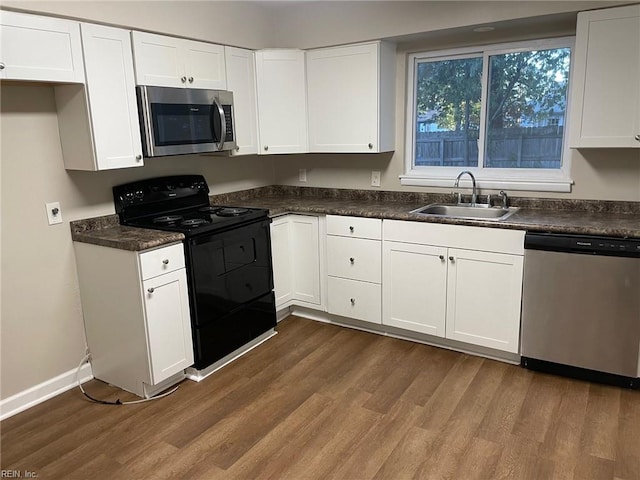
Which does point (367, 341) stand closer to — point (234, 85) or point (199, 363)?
point (199, 363)

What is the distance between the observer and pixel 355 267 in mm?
3426

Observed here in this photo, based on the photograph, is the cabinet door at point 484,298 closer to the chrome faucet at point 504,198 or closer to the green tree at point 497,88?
the chrome faucet at point 504,198

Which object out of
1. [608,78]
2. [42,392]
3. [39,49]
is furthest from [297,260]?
[608,78]

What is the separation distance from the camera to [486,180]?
3426 mm

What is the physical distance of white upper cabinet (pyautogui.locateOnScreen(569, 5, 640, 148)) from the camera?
8.50 ft

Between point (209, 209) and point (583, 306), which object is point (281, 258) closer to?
point (209, 209)

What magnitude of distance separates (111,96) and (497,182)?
99.7 inches

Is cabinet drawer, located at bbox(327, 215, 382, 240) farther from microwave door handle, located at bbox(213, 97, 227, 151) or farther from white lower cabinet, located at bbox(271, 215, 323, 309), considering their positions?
microwave door handle, located at bbox(213, 97, 227, 151)

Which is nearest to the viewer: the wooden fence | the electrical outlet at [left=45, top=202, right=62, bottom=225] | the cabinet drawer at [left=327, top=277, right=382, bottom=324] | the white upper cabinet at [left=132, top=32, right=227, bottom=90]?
the electrical outlet at [left=45, top=202, right=62, bottom=225]

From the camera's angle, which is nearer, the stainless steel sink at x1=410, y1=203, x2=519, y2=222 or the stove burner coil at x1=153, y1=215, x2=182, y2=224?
the stove burner coil at x1=153, y1=215, x2=182, y2=224

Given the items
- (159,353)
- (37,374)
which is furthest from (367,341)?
(37,374)

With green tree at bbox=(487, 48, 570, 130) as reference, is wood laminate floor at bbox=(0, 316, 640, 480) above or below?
below

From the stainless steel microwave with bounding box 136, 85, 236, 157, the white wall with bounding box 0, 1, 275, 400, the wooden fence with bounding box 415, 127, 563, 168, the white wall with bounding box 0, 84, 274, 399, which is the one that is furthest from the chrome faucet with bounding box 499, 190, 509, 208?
the white wall with bounding box 0, 84, 274, 399

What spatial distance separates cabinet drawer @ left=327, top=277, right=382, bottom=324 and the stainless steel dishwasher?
38.8 inches
